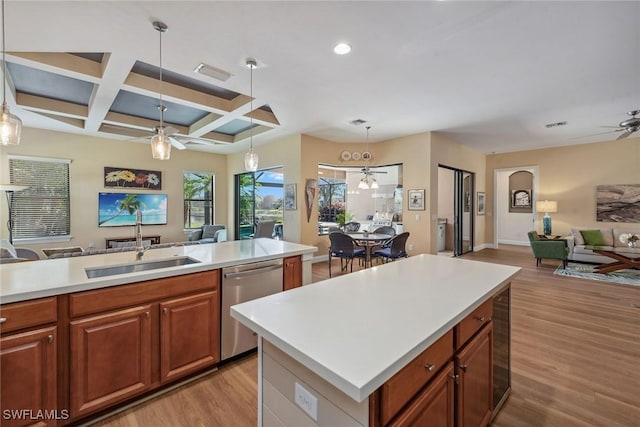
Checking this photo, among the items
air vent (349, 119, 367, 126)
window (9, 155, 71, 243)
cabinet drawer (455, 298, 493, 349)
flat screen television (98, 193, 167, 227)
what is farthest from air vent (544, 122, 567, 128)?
window (9, 155, 71, 243)

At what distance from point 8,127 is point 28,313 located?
1.22m

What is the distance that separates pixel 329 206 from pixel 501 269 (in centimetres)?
660

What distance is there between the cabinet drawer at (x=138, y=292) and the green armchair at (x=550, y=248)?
6562mm

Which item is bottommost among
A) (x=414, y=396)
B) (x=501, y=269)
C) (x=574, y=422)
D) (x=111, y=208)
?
(x=574, y=422)

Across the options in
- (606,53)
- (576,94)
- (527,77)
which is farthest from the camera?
(576,94)

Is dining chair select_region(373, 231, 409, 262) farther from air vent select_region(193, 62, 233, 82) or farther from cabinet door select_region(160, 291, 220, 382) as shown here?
air vent select_region(193, 62, 233, 82)

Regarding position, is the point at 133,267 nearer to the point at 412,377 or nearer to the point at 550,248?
→ the point at 412,377

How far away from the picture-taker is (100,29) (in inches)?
93.5

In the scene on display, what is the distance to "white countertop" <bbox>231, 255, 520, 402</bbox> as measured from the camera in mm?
781

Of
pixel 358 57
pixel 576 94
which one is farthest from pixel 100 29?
pixel 576 94

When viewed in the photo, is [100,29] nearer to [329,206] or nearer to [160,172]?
[160,172]

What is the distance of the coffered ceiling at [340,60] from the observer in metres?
2.18

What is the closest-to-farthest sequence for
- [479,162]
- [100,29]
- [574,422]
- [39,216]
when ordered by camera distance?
[574,422] < [100,29] < [39,216] < [479,162]

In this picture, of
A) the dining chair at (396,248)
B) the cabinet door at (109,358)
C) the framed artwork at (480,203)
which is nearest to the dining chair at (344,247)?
the dining chair at (396,248)
